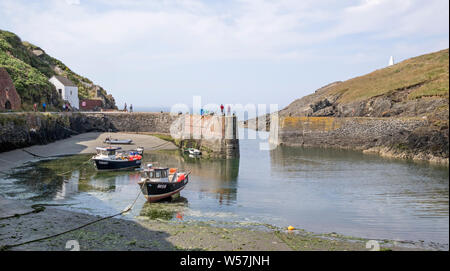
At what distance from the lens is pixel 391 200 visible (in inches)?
855

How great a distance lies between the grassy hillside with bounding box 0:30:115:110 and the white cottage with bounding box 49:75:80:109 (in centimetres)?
169

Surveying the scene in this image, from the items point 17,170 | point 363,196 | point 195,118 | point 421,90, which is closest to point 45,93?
point 195,118

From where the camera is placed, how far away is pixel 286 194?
2520 cm

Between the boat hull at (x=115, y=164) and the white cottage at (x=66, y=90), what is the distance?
35.5m

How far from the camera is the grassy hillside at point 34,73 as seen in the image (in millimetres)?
54484

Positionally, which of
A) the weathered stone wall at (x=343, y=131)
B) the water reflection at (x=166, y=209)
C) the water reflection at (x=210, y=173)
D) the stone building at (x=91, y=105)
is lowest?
the water reflection at (x=166, y=209)

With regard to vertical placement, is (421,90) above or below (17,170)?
above

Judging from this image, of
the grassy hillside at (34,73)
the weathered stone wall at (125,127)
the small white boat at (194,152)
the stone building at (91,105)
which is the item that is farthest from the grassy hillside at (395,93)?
the grassy hillside at (34,73)

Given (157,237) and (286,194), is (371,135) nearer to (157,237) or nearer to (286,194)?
(286,194)

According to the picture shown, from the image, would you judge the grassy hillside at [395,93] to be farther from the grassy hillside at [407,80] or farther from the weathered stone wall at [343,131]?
the weathered stone wall at [343,131]

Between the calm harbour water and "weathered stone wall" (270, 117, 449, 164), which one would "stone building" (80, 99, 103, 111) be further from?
"weathered stone wall" (270, 117, 449, 164)

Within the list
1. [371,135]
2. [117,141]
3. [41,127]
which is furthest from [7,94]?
[371,135]

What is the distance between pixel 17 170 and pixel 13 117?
9845mm
